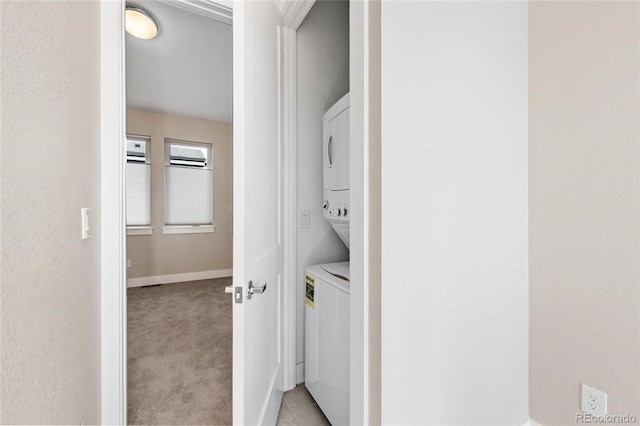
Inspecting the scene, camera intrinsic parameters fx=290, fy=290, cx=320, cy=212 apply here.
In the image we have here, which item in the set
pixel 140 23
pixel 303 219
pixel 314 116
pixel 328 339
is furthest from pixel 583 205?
pixel 140 23

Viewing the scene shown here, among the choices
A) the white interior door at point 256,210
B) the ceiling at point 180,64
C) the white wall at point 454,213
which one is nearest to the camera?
the white wall at point 454,213

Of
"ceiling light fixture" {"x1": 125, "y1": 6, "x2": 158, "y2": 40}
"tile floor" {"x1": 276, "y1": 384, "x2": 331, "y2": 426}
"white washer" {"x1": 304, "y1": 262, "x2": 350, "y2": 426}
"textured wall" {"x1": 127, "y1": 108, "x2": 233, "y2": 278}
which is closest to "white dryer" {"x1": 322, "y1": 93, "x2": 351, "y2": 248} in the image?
"white washer" {"x1": 304, "y1": 262, "x2": 350, "y2": 426}

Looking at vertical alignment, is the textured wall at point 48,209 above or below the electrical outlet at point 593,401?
above

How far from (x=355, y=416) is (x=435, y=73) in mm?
1186

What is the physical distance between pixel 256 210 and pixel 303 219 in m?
0.71

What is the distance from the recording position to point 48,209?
75 centimetres

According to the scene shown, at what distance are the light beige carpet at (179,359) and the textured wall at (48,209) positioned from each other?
2.15 ft

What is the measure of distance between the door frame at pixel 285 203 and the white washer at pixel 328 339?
165 mm

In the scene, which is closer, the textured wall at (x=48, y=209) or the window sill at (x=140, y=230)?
the textured wall at (x=48, y=209)

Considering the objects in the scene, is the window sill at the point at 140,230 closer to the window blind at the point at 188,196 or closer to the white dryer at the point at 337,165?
the window blind at the point at 188,196

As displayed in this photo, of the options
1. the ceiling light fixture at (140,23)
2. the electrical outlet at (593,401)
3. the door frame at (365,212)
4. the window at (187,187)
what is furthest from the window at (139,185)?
the electrical outlet at (593,401)

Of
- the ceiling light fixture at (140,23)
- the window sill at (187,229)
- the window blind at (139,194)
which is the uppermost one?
the ceiling light fixture at (140,23)

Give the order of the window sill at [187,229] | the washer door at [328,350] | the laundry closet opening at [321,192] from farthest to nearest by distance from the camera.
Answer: the window sill at [187,229] < the laundry closet opening at [321,192] < the washer door at [328,350]

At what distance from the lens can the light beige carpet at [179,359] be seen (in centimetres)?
163
